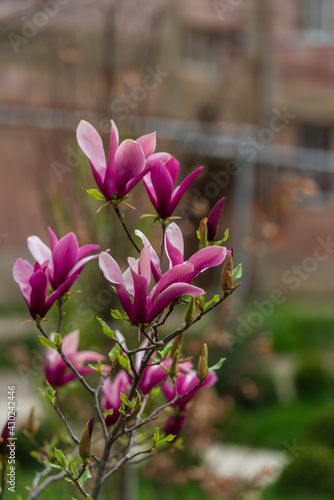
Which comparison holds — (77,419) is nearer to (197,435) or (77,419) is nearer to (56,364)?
(197,435)

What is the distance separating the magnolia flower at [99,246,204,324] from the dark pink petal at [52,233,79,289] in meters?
0.14

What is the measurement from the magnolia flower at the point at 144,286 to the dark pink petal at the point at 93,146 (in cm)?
18

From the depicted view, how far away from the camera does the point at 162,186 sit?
1.17m

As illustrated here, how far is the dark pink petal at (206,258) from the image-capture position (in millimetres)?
1028

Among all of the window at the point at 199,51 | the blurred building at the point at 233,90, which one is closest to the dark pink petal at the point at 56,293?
the blurred building at the point at 233,90

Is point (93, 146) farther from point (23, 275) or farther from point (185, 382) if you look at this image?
point (185, 382)

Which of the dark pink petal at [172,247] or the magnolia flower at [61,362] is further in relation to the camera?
the magnolia flower at [61,362]

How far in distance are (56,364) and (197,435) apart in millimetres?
2110

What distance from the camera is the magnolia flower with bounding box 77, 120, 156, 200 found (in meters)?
1.12

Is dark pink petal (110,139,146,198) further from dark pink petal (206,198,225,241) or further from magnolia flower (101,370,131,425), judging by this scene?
magnolia flower (101,370,131,425)

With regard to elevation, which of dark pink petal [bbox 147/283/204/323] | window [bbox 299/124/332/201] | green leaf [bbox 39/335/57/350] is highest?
dark pink petal [bbox 147/283/204/323]

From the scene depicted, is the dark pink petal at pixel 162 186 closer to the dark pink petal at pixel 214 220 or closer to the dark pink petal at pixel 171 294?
the dark pink petal at pixel 214 220

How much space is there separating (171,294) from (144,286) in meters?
0.04

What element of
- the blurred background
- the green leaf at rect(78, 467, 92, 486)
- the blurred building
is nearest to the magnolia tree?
the green leaf at rect(78, 467, 92, 486)
